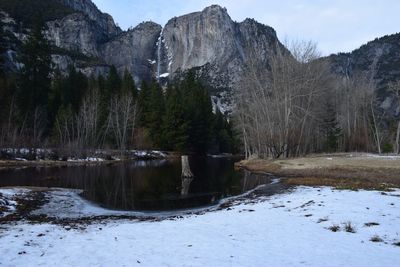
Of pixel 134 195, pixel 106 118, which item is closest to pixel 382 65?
pixel 106 118

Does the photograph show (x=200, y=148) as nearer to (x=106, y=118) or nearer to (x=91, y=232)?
(x=106, y=118)

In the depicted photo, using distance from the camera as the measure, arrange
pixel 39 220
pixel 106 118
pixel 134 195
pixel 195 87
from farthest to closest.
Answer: pixel 195 87, pixel 106 118, pixel 134 195, pixel 39 220

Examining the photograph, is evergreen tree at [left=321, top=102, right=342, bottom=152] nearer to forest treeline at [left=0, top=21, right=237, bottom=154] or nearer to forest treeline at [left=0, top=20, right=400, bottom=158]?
forest treeline at [left=0, top=20, right=400, bottom=158]

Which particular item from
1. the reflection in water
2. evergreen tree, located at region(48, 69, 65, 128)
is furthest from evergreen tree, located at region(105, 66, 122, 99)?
the reflection in water

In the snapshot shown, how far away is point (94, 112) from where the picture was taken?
216 ft

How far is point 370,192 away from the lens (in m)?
15.6

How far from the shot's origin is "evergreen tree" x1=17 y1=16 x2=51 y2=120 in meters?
67.6

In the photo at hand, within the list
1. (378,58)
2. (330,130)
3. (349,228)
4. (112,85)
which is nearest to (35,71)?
(112,85)

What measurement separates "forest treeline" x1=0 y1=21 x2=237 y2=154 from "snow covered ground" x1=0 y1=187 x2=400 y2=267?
4451 cm

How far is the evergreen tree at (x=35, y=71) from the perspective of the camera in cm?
6756

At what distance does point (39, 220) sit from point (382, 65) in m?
161

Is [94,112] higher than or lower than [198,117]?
lower

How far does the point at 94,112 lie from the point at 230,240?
5961cm

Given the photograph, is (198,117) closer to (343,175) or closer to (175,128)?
(175,128)
